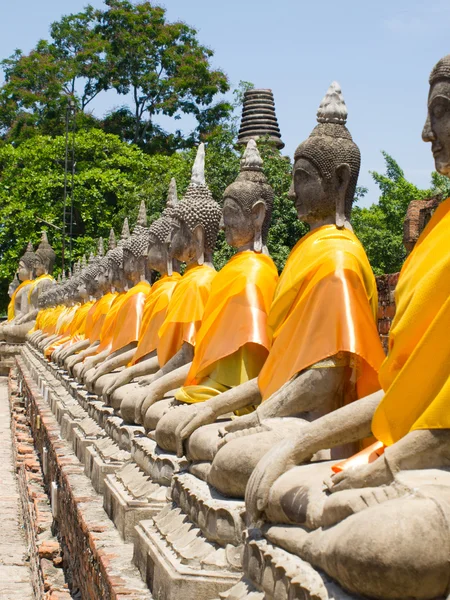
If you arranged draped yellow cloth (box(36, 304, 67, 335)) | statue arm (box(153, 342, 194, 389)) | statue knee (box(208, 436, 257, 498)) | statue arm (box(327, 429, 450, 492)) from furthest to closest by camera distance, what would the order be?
draped yellow cloth (box(36, 304, 67, 335)) → statue arm (box(153, 342, 194, 389)) → statue knee (box(208, 436, 257, 498)) → statue arm (box(327, 429, 450, 492))

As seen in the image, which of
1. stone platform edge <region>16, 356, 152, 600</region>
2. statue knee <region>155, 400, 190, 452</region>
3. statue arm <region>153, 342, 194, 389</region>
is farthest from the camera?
statue arm <region>153, 342, 194, 389</region>

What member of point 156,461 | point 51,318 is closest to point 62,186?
point 51,318

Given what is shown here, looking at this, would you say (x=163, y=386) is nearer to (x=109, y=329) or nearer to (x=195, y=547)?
(x=195, y=547)

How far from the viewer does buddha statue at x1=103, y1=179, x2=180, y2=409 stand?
8.16 m

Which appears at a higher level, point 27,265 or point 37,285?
point 27,265

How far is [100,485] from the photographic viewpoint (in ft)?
21.7

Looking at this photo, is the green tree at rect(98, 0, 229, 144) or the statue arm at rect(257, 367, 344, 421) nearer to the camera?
the statue arm at rect(257, 367, 344, 421)

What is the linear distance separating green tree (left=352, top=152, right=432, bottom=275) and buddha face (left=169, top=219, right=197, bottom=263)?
8.43 m

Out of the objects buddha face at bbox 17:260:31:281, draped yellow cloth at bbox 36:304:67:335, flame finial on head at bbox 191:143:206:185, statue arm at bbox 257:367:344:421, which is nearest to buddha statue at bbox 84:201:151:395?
flame finial on head at bbox 191:143:206:185

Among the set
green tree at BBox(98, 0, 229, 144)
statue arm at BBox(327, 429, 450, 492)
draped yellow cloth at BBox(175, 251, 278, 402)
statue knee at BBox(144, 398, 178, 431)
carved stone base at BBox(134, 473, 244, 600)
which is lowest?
carved stone base at BBox(134, 473, 244, 600)

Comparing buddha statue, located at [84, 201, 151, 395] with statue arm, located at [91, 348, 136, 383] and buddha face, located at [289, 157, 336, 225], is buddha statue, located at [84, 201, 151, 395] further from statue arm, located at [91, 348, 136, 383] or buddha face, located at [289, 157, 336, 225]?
buddha face, located at [289, 157, 336, 225]

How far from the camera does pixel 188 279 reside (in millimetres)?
7223

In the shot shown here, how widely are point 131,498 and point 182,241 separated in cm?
250

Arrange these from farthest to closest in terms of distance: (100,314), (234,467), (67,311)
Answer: (67,311)
(100,314)
(234,467)
